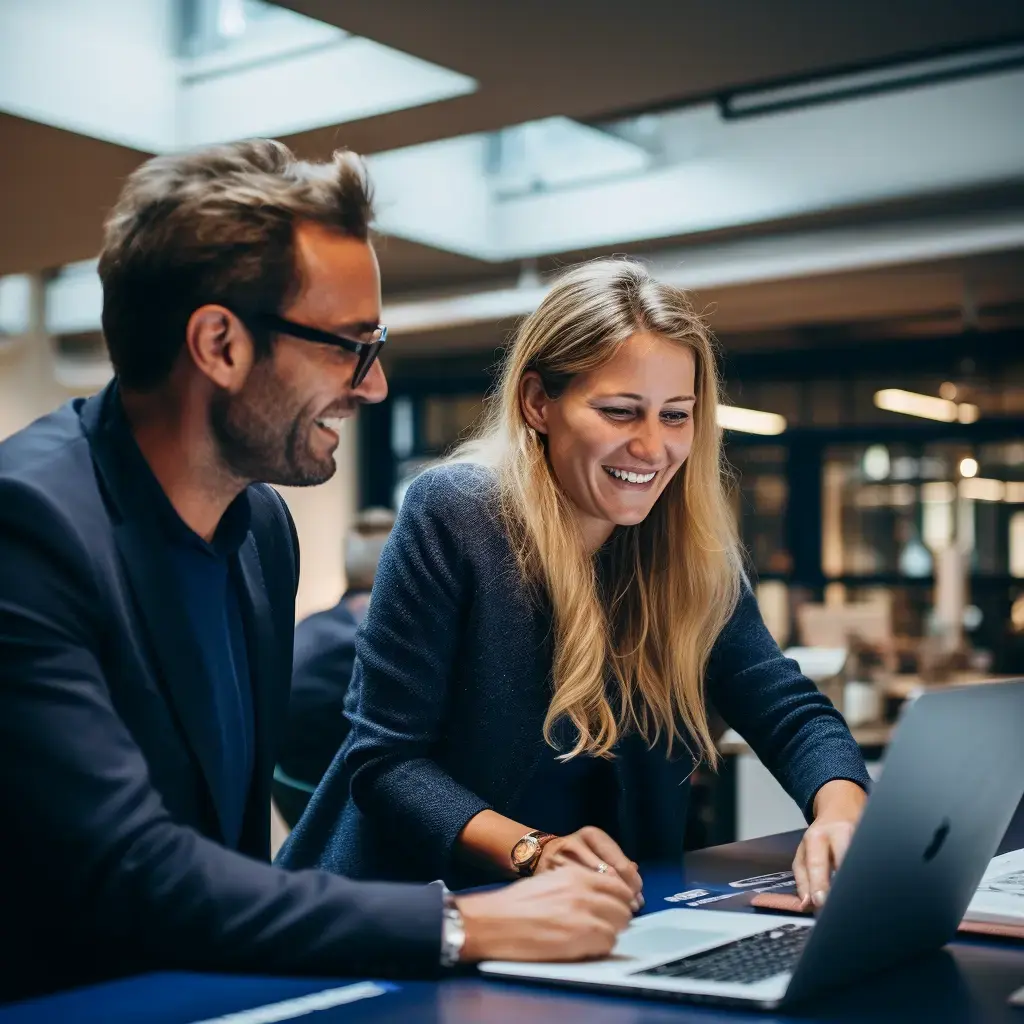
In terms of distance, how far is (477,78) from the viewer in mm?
4918

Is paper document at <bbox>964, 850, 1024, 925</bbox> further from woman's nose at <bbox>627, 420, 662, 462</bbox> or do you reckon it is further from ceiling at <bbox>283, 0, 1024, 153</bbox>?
ceiling at <bbox>283, 0, 1024, 153</bbox>

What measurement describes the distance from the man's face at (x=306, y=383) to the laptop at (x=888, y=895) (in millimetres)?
538

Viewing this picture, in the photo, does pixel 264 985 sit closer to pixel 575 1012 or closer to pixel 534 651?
pixel 575 1012

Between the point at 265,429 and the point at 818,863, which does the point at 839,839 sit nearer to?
the point at 818,863

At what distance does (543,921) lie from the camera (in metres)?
1.20

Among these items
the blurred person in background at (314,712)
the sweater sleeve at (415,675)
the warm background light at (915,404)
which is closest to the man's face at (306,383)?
the sweater sleeve at (415,675)

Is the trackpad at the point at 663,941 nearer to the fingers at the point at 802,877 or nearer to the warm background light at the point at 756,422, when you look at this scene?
the fingers at the point at 802,877

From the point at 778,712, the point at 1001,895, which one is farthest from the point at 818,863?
the point at 778,712

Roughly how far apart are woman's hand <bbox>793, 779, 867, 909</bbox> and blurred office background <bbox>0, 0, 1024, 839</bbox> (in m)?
0.88

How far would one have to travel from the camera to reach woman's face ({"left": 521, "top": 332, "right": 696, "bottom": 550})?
1876 millimetres

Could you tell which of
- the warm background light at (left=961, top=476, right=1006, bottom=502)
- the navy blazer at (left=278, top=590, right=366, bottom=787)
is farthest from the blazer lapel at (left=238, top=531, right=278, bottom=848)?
the warm background light at (left=961, top=476, right=1006, bottom=502)

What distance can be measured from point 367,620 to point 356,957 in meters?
0.74

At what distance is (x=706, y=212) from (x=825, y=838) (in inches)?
246

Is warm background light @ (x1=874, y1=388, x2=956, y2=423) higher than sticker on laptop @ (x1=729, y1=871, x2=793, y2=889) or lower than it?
higher
